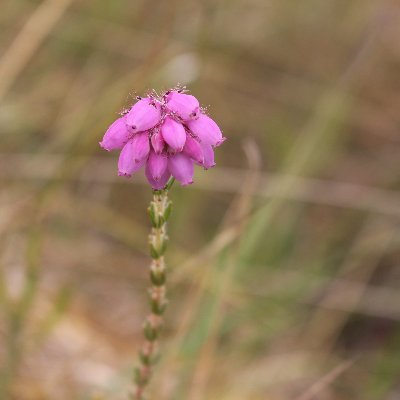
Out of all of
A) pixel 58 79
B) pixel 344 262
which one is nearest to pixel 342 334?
pixel 344 262

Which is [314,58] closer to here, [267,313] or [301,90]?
[301,90]

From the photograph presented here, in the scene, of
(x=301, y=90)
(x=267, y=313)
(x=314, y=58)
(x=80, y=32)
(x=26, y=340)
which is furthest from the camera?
(x=314, y=58)

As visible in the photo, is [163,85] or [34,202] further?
[163,85]

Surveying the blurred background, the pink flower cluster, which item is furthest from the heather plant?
the blurred background

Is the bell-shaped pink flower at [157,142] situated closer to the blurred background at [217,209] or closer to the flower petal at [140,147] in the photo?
the flower petal at [140,147]

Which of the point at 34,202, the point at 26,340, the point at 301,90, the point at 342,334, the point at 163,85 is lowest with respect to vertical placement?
the point at 26,340

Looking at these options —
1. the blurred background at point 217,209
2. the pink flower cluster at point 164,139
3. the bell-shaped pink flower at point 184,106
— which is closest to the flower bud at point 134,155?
the pink flower cluster at point 164,139

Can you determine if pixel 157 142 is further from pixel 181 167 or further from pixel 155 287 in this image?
pixel 155 287
